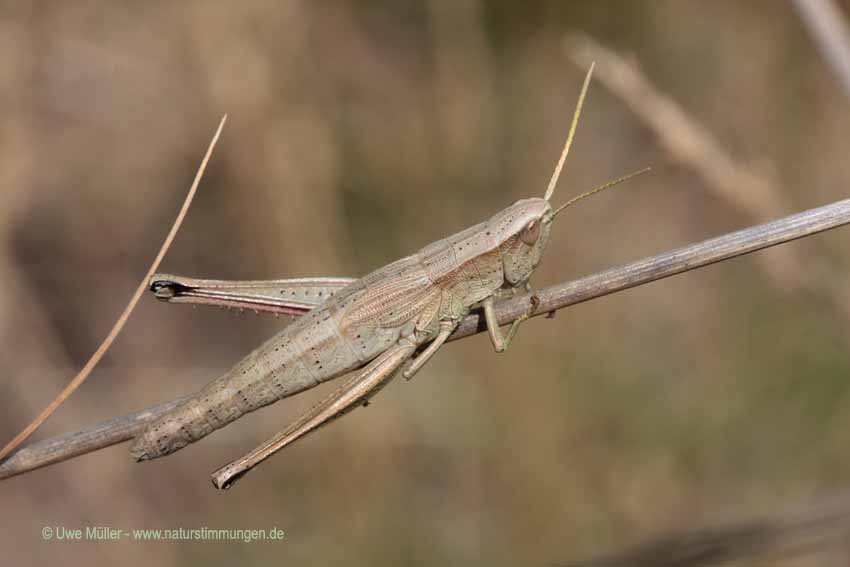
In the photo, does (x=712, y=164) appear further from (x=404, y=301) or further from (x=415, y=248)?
(x=415, y=248)

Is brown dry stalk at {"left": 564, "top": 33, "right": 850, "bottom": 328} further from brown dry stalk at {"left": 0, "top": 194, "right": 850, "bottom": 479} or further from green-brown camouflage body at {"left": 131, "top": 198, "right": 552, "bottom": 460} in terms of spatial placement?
brown dry stalk at {"left": 0, "top": 194, "right": 850, "bottom": 479}

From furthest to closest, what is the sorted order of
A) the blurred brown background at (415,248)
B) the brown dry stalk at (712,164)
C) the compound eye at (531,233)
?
the blurred brown background at (415,248)
the brown dry stalk at (712,164)
the compound eye at (531,233)

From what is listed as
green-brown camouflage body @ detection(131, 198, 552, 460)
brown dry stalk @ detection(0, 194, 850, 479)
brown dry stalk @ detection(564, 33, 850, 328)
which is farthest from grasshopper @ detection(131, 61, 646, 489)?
brown dry stalk @ detection(564, 33, 850, 328)

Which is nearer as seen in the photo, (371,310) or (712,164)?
(371,310)

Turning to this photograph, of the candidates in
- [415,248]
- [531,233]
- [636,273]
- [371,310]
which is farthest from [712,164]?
[415,248]

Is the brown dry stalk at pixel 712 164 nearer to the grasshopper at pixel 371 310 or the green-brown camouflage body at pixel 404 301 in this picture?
the grasshopper at pixel 371 310

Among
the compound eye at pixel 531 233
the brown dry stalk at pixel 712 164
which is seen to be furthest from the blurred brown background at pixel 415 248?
the compound eye at pixel 531 233

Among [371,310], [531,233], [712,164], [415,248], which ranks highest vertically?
[415,248]
